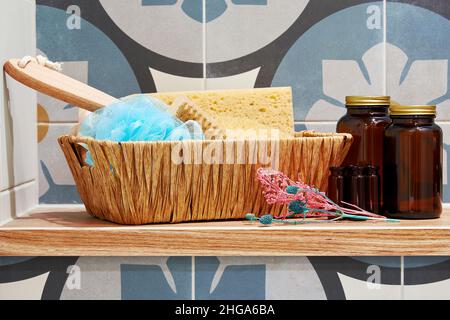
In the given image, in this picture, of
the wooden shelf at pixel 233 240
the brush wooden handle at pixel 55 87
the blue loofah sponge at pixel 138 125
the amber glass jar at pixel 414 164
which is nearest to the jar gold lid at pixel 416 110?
the amber glass jar at pixel 414 164

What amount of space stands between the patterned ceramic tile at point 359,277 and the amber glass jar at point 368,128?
0.54 feet

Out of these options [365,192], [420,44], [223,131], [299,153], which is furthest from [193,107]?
[420,44]

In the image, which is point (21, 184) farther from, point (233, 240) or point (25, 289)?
point (233, 240)

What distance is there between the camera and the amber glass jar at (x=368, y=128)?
107 cm

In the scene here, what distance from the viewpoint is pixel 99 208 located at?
3.37ft

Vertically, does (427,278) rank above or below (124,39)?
below

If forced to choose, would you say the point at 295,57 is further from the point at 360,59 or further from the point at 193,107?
the point at 193,107

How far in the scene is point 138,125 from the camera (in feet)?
3.24

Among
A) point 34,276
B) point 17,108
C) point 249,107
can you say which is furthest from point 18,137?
point 249,107

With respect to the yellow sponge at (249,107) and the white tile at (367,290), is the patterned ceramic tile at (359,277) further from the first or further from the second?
the yellow sponge at (249,107)

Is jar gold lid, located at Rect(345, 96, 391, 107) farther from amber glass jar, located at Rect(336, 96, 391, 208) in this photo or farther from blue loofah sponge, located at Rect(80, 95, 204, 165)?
blue loofah sponge, located at Rect(80, 95, 204, 165)

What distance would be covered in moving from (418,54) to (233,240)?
52cm
